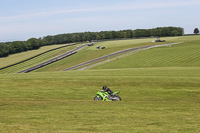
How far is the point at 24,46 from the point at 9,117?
408 feet

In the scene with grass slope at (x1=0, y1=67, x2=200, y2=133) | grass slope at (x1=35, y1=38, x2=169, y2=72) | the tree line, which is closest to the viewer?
grass slope at (x1=0, y1=67, x2=200, y2=133)

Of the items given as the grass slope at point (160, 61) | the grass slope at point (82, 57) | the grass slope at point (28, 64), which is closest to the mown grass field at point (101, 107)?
the grass slope at point (160, 61)

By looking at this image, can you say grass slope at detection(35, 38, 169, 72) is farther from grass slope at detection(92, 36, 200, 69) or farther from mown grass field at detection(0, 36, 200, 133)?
mown grass field at detection(0, 36, 200, 133)

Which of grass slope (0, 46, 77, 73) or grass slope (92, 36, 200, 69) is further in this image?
grass slope (0, 46, 77, 73)

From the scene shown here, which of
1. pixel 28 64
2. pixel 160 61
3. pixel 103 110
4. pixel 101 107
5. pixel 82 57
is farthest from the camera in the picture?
pixel 82 57

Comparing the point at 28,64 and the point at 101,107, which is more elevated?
the point at 101,107

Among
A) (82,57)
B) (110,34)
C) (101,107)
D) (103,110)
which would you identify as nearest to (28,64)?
(82,57)

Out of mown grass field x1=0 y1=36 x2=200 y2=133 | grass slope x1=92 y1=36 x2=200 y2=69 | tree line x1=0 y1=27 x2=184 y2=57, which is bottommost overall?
grass slope x1=92 y1=36 x2=200 y2=69

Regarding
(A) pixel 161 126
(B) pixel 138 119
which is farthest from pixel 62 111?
(A) pixel 161 126

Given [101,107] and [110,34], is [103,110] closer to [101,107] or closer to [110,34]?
[101,107]

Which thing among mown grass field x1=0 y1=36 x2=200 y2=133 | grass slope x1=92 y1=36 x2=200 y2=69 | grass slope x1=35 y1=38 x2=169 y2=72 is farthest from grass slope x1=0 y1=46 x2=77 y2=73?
mown grass field x1=0 y1=36 x2=200 y2=133

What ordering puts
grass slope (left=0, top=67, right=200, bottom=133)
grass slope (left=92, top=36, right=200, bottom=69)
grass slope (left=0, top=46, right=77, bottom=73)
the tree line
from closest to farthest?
grass slope (left=0, top=67, right=200, bottom=133) → grass slope (left=92, top=36, right=200, bottom=69) → grass slope (left=0, top=46, right=77, bottom=73) → the tree line

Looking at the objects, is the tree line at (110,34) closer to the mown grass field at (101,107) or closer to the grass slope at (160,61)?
the grass slope at (160,61)

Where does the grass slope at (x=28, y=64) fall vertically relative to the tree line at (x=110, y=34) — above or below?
below
